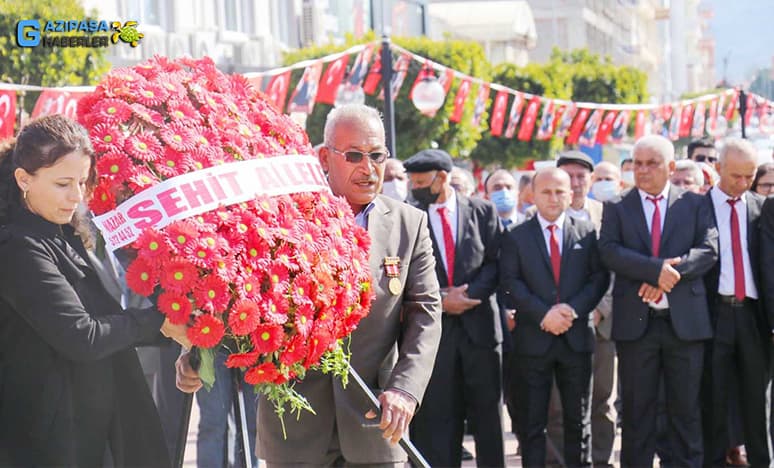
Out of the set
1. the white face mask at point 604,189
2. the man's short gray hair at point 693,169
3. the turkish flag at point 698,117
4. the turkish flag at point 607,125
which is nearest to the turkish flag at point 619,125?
the turkish flag at point 607,125

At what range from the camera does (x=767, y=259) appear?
8.18 meters

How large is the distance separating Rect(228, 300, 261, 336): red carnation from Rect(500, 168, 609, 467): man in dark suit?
4.65 metres

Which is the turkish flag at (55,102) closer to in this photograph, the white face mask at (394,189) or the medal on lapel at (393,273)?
the white face mask at (394,189)

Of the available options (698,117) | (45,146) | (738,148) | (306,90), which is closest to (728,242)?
(738,148)

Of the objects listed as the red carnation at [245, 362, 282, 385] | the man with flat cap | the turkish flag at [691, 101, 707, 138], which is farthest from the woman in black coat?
the turkish flag at [691, 101, 707, 138]

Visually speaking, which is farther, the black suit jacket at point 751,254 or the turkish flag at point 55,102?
the turkish flag at point 55,102

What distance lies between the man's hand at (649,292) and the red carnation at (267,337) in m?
4.70

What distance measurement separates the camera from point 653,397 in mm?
8258

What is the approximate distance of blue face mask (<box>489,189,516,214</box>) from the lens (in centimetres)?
1085

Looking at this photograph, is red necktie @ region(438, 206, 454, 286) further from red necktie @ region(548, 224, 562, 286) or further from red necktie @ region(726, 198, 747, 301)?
red necktie @ region(726, 198, 747, 301)

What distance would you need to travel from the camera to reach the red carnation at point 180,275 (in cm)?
374

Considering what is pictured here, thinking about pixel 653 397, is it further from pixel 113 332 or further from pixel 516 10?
pixel 516 10

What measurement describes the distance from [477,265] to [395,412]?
4.12m

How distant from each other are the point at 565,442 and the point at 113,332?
16.8 feet
